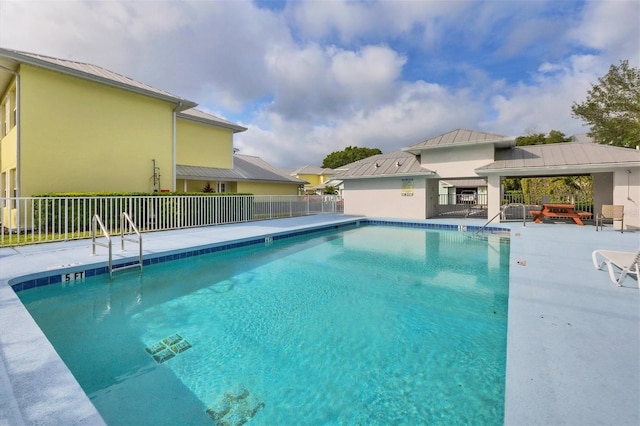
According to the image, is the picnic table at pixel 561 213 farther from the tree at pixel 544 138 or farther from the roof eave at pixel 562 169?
the tree at pixel 544 138

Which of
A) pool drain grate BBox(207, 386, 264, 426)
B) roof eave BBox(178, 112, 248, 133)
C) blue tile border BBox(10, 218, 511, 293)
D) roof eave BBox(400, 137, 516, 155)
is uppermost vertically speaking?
roof eave BBox(178, 112, 248, 133)

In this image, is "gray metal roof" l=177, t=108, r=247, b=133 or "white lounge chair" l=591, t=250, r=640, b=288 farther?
"gray metal roof" l=177, t=108, r=247, b=133

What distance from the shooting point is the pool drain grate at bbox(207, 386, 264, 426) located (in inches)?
100

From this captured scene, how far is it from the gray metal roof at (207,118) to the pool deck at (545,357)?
13.4 meters

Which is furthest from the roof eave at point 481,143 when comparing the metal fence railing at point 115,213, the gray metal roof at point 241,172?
the gray metal roof at point 241,172

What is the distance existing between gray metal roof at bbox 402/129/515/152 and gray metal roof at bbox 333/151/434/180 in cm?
118

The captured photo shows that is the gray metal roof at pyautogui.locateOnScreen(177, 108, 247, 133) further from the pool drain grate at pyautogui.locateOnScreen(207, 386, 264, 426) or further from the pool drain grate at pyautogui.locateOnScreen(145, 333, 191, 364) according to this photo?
the pool drain grate at pyautogui.locateOnScreen(207, 386, 264, 426)

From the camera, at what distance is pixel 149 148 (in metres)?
14.7

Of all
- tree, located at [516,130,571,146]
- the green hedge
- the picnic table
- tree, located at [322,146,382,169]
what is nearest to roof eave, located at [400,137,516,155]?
the picnic table

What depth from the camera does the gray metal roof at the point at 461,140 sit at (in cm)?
1550

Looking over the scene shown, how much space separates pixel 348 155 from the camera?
6341 cm

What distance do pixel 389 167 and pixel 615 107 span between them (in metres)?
17.4

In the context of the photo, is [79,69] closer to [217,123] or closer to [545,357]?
[217,123]

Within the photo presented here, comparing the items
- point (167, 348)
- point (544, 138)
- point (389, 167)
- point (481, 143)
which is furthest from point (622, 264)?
point (544, 138)
